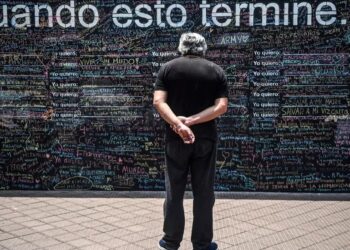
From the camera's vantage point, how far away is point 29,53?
24.4ft

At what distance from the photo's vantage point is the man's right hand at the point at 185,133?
14.8 feet

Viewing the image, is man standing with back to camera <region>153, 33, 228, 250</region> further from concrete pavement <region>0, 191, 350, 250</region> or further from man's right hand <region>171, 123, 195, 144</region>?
concrete pavement <region>0, 191, 350, 250</region>

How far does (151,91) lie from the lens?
736 centimetres

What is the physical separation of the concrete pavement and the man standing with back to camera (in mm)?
651

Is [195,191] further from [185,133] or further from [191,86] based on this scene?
[191,86]

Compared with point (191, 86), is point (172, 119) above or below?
below

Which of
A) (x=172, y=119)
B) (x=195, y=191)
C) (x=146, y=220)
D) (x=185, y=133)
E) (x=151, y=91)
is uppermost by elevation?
(x=151, y=91)

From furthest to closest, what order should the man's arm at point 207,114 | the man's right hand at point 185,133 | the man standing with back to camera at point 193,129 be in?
the man standing with back to camera at point 193,129, the man's arm at point 207,114, the man's right hand at point 185,133

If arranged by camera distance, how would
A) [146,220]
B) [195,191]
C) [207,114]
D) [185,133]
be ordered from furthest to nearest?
1. [146,220]
2. [195,191]
3. [207,114]
4. [185,133]

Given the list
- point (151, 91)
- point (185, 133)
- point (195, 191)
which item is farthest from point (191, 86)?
point (151, 91)

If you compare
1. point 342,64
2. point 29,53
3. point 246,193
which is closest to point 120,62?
point 29,53

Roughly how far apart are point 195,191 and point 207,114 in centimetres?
71

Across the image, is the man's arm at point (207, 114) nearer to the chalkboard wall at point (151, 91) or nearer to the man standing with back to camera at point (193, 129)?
the man standing with back to camera at point (193, 129)

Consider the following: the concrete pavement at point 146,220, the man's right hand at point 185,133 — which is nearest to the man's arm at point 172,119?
the man's right hand at point 185,133
